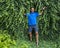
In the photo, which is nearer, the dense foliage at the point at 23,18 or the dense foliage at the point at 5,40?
the dense foliage at the point at 5,40

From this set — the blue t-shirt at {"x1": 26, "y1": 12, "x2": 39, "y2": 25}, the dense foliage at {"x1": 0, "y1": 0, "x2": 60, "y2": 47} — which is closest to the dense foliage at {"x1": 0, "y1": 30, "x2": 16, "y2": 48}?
the dense foliage at {"x1": 0, "y1": 0, "x2": 60, "y2": 47}

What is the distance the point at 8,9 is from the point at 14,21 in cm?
57

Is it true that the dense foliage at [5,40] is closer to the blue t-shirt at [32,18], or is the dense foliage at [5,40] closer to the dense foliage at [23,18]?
the dense foliage at [23,18]

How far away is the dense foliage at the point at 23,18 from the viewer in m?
10.3

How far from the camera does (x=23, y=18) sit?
10.5 m

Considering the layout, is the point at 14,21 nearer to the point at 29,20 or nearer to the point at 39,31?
the point at 29,20

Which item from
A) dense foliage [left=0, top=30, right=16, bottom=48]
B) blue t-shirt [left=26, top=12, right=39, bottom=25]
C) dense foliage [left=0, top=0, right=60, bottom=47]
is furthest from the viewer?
blue t-shirt [left=26, top=12, right=39, bottom=25]

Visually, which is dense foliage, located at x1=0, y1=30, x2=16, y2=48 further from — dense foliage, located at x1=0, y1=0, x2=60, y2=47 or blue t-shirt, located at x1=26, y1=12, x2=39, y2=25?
blue t-shirt, located at x1=26, y1=12, x2=39, y2=25

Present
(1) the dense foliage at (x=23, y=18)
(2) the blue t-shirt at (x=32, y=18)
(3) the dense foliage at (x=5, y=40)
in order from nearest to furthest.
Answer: (3) the dense foliage at (x=5, y=40), (1) the dense foliage at (x=23, y=18), (2) the blue t-shirt at (x=32, y=18)

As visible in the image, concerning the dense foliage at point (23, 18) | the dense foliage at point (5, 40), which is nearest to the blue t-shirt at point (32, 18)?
the dense foliage at point (23, 18)

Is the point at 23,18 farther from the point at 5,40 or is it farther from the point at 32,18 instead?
the point at 5,40

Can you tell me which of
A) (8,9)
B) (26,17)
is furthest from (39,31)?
(8,9)

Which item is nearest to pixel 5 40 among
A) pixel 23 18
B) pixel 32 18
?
pixel 23 18

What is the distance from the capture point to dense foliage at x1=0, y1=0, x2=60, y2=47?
10.3 metres
